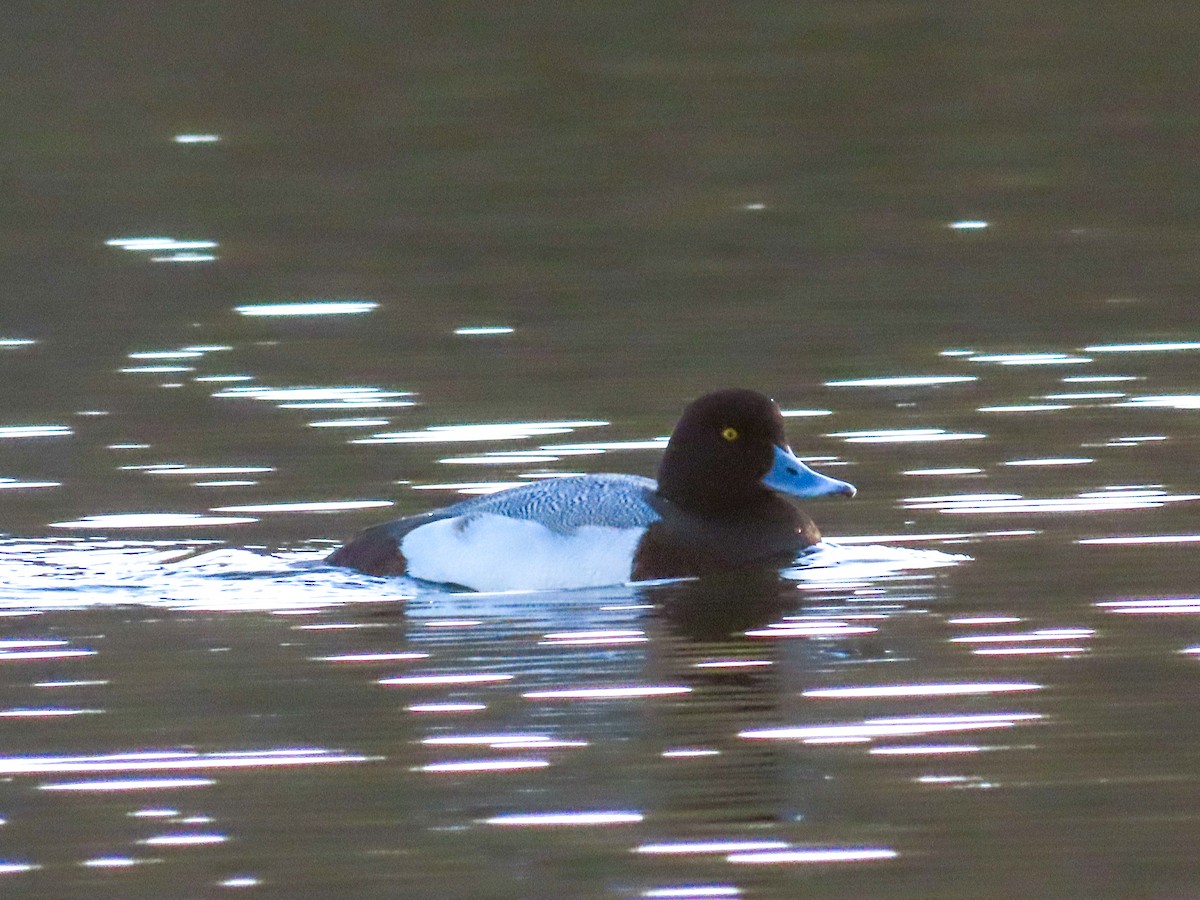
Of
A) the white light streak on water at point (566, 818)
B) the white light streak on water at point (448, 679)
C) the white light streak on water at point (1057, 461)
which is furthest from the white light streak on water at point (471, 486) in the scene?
the white light streak on water at point (566, 818)

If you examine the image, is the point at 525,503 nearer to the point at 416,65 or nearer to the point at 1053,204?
the point at 1053,204

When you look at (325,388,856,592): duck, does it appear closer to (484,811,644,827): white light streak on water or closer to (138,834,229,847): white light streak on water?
(484,811,644,827): white light streak on water

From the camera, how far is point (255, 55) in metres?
25.3

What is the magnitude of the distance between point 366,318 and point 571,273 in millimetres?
1547

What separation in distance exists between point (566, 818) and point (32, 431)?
592 centimetres

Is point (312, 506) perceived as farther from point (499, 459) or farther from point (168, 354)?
point (168, 354)

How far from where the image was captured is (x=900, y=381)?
13.1 meters

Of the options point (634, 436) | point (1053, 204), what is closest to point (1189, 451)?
point (634, 436)

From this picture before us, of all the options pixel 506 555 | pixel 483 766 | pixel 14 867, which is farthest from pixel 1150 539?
pixel 14 867

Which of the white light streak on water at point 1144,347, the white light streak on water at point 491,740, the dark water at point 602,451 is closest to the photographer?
the dark water at point 602,451

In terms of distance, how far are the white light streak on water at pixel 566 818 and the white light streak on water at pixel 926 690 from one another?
1351mm

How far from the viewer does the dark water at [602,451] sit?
24.0 ft

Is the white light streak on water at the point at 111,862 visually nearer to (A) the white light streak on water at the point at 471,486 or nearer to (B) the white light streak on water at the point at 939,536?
(B) the white light streak on water at the point at 939,536

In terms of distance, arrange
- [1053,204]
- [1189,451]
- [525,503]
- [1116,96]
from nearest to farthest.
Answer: [525,503] < [1189,451] < [1053,204] < [1116,96]
